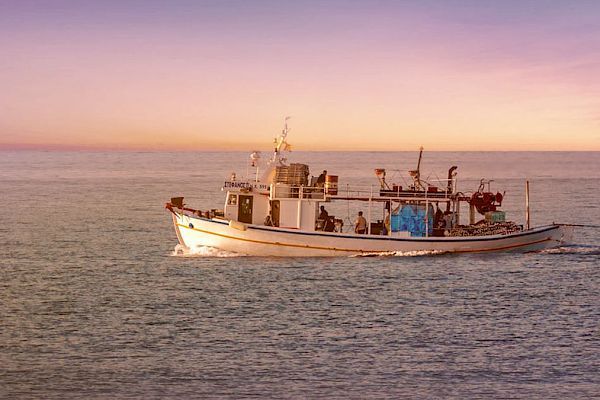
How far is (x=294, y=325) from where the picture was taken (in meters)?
38.4

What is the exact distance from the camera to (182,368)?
3162 cm

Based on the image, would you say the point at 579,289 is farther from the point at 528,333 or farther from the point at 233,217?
the point at 233,217

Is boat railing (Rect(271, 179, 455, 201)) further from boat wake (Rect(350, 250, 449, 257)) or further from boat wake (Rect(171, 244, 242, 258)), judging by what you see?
boat wake (Rect(171, 244, 242, 258))

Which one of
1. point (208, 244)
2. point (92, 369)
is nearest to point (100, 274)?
point (208, 244)

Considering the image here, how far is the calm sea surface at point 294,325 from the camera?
30.2 metres

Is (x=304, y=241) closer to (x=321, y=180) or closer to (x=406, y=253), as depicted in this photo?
(x=321, y=180)

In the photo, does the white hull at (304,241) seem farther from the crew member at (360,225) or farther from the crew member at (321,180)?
the crew member at (321,180)

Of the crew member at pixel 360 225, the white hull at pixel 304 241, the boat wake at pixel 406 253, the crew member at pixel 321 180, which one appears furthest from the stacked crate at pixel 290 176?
the boat wake at pixel 406 253

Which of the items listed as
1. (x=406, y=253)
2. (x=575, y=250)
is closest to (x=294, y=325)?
(x=406, y=253)

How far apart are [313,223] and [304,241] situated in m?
1.30

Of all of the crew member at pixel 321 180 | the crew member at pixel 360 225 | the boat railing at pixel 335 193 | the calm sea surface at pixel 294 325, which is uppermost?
the crew member at pixel 321 180

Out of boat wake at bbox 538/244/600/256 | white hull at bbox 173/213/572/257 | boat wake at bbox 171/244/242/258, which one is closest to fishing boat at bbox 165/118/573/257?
white hull at bbox 173/213/572/257

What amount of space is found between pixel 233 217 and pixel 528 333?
74.6 ft

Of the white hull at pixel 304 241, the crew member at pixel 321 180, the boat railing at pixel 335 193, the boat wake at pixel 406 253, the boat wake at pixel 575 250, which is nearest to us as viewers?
the boat railing at pixel 335 193
